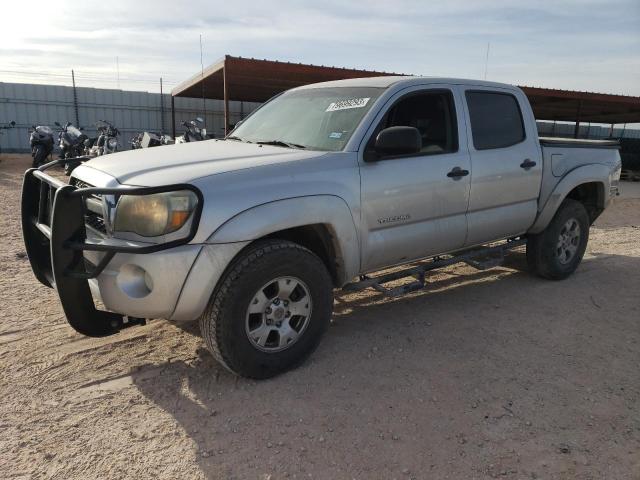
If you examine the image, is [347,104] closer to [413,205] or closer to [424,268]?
[413,205]

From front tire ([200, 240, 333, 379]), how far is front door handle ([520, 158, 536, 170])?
2.39 m

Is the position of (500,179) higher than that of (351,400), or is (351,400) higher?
(500,179)

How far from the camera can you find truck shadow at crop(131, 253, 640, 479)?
8.52 ft

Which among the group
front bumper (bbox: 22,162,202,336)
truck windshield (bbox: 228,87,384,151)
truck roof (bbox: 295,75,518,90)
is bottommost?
front bumper (bbox: 22,162,202,336)

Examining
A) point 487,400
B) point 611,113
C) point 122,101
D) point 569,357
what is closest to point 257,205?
point 487,400

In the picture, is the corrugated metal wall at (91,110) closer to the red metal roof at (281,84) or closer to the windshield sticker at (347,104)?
the red metal roof at (281,84)

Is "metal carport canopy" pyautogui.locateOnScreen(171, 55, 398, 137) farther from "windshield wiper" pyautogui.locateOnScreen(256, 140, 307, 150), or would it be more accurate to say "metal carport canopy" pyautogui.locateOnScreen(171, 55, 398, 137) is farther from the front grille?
the front grille

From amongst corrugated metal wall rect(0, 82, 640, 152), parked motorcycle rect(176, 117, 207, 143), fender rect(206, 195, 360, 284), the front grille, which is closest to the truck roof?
fender rect(206, 195, 360, 284)

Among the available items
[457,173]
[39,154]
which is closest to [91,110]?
[39,154]

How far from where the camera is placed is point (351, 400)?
2.97 m

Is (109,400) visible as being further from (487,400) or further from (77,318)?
(487,400)

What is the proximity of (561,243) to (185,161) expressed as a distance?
4.06 meters

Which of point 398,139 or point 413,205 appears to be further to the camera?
point 413,205

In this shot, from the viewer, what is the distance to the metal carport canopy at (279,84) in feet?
39.2
